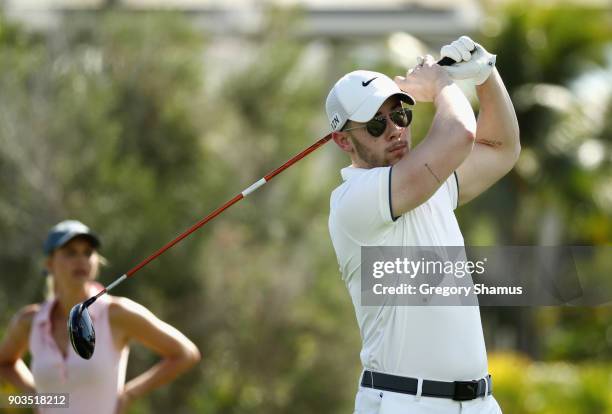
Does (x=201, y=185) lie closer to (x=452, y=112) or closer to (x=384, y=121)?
(x=384, y=121)

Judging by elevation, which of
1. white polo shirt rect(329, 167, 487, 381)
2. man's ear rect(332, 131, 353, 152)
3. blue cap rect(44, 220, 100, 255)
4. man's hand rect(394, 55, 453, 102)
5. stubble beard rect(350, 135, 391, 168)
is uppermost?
blue cap rect(44, 220, 100, 255)

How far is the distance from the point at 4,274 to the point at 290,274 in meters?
3.26

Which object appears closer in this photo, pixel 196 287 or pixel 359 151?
pixel 359 151

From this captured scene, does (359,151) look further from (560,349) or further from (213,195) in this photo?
(560,349)

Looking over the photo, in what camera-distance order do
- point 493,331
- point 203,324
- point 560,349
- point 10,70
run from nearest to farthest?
point 10,70 → point 203,324 → point 560,349 → point 493,331

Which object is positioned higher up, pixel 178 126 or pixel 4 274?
pixel 178 126

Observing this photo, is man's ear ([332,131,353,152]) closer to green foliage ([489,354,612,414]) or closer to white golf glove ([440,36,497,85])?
white golf glove ([440,36,497,85])

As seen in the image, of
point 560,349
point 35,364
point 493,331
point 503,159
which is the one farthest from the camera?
point 493,331

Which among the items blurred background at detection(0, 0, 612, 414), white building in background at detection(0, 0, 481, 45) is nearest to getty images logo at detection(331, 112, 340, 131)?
Answer: blurred background at detection(0, 0, 612, 414)

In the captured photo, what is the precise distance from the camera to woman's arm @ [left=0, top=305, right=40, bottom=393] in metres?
6.22

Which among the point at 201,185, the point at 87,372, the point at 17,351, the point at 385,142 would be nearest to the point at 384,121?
the point at 385,142

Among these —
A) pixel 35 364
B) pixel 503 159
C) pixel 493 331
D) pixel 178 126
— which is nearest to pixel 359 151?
pixel 503 159

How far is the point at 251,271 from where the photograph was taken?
13.5 meters

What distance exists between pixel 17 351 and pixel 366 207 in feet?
9.53
